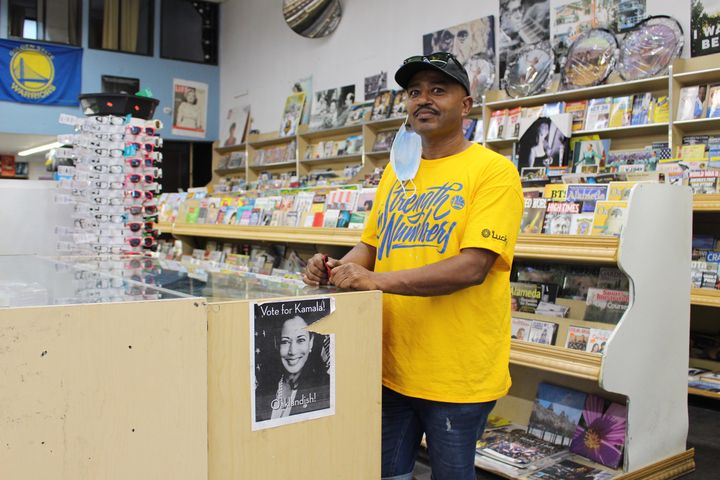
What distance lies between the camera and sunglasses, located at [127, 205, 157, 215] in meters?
3.68

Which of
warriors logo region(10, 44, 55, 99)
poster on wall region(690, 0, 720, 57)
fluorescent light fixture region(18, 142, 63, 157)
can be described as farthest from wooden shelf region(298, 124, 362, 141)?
fluorescent light fixture region(18, 142, 63, 157)

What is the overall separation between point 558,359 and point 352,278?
1455mm

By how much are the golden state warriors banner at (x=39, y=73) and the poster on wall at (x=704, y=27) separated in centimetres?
899

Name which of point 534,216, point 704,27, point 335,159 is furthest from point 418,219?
point 335,159

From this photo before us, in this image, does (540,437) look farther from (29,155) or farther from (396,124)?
(29,155)

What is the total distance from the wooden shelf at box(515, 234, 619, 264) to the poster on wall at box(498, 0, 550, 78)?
3.84 meters

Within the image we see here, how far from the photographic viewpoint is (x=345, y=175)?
319 inches

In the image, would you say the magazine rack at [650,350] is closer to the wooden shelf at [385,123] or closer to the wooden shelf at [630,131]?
the wooden shelf at [630,131]

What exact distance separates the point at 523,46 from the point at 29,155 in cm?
1057

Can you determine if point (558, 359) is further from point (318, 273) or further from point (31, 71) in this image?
point (31, 71)

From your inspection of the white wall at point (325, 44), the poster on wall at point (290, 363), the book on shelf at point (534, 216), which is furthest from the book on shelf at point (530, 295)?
the white wall at point (325, 44)

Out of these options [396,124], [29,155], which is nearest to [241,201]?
[396,124]

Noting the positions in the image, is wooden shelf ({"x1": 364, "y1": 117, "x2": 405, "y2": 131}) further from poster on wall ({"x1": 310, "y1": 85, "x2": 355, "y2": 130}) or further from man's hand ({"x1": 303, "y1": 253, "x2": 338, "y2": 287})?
man's hand ({"x1": 303, "y1": 253, "x2": 338, "y2": 287})

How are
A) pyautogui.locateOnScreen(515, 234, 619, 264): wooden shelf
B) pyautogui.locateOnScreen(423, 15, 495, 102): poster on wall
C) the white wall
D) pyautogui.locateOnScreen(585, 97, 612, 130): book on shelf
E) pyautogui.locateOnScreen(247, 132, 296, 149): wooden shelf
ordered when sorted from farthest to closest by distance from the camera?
pyautogui.locateOnScreen(247, 132, 296, 149): wooden shelf, the white wall, pyautogui.locateOnScreen(423, 15, 495, 102): poster on wall, pyautogui.locateOnScreen(585, 97, 612, 130): book on shelf, pyautogui.locateOnScreen(515, 234, 619, 264): wooden shelf
